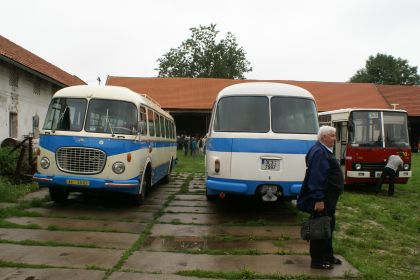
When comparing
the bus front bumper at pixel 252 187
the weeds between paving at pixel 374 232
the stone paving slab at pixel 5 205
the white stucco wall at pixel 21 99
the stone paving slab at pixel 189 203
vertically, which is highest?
the white stucco wall at pixel 21 99

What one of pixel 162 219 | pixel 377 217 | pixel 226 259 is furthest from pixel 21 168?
pixel 377 217

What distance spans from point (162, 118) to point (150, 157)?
314 centimetres

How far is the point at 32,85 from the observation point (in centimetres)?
2286

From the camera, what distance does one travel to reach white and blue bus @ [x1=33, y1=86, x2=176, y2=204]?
904 centimetres

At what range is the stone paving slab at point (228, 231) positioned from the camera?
760 centimetres

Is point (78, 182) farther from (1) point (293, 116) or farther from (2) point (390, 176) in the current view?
(2) point (390, 176)

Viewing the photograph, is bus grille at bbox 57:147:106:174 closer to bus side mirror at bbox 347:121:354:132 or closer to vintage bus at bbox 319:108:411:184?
vintage bus at bbox 319:108:411:184

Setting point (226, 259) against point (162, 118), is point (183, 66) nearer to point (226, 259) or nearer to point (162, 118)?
point (162, 118)

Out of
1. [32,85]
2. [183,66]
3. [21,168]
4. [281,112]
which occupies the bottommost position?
[21,168]

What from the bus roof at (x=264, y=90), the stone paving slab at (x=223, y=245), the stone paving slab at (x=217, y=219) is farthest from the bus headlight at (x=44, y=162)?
the bus roof at (x=264, y=90)

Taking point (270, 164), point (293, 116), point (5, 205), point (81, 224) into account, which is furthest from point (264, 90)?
point (5, 205)

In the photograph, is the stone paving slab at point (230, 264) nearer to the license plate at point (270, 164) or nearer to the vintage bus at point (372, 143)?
the license plate at point (270, 164)

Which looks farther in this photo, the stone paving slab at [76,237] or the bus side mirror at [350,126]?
the bus side mirror at [350,126]

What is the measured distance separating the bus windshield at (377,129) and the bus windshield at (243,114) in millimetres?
6272
